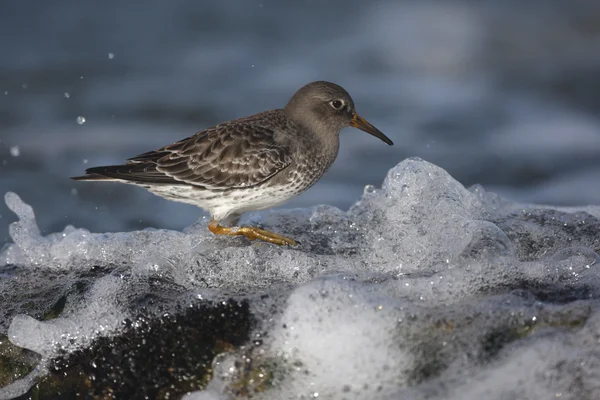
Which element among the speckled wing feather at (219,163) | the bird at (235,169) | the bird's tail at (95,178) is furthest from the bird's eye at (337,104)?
the bird's tail at (95,178)

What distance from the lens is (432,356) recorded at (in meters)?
4.16

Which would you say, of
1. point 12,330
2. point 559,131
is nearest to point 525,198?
point 559,131

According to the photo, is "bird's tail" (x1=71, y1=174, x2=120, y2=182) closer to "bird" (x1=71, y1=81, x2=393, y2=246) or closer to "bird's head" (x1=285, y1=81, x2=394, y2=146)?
"bird" (x1=71, y1=81, x2=393, y2=246)

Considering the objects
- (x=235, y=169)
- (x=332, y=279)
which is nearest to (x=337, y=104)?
(x=235, y=169)

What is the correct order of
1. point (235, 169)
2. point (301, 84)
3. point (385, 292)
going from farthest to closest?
1. point (301, 84)
2. point (235, 169)
3. point (385, 292)

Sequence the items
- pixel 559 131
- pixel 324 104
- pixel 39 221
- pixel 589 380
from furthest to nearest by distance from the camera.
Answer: pixel 559 131 → pixel 39 221 → pixel 324 104 → pixel 589 380

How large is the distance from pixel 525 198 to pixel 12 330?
6.95 metres

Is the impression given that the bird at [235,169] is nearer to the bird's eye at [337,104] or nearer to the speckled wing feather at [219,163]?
the speckled wing feather at [219,163]

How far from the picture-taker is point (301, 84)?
42.5 feet

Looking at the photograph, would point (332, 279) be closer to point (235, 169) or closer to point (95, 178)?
point (235, 169)

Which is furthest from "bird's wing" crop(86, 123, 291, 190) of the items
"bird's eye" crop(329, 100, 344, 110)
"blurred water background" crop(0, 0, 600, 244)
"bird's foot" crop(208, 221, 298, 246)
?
"blurred water background" crop(0, 0, 600, 244)

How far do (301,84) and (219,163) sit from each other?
23.8 feet

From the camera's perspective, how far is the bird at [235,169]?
19.0 feet

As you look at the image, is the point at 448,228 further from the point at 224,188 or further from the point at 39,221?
the point at 39,221
